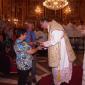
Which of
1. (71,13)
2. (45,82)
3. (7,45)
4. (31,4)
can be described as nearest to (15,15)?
(31,4)

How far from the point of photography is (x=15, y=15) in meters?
23.5

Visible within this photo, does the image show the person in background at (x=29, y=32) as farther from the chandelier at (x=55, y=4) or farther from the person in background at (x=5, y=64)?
the chandelier at (x=55, y=4)

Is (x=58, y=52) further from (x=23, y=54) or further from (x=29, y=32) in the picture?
(x=29, y=32)

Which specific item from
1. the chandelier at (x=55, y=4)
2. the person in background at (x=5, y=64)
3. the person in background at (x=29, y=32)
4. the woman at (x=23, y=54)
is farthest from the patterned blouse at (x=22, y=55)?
the chandelier at (x=55, y=4)

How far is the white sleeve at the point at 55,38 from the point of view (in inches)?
216

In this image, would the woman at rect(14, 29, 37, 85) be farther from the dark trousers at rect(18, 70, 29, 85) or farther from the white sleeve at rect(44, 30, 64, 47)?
the white sleeve at rect(44, 30, 64, 47)

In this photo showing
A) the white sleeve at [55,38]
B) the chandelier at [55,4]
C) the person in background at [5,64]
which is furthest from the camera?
the chandelier at [55,4]

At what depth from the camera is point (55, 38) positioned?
550 centimetres

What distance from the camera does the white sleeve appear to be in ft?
18.0

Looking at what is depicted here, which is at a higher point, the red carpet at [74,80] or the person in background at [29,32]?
the person in background at [29,32]

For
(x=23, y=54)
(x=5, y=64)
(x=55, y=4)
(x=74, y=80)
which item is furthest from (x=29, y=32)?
(x=55, y=4)

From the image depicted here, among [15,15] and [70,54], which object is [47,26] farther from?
[15,15]

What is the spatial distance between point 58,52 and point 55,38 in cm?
27

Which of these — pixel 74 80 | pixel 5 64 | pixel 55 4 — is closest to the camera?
pixel 74 80
